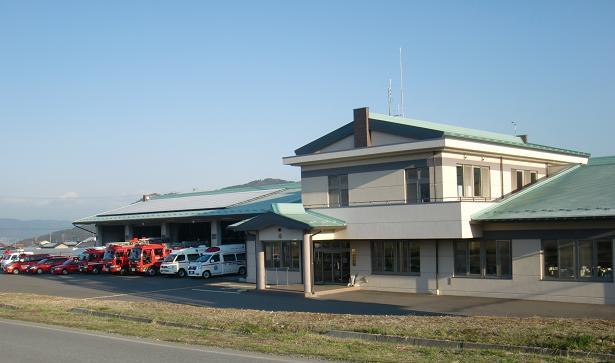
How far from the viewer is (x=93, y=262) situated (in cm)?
5112

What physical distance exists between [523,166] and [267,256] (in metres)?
15.3

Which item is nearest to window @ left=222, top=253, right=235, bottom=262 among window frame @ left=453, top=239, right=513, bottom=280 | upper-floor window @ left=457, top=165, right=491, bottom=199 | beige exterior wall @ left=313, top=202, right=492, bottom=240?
beige exterior wall @ left=313, top=202, right=492, bottom=240

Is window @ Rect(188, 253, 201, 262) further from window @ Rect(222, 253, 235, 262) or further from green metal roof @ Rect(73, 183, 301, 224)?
green metal roof @ Rect(73, 183, 301, 224)

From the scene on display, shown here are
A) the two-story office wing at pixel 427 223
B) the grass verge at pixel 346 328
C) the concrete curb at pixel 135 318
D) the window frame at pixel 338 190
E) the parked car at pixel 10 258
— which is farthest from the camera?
the parked car at pixel 10 258

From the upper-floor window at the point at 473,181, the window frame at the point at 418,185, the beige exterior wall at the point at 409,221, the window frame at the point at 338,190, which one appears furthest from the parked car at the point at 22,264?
the upper-floor window at the point at 473,181

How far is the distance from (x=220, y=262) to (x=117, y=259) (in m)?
9.02

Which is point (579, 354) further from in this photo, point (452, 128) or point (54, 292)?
point (54, 292)

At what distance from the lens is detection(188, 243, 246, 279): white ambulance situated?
146ft

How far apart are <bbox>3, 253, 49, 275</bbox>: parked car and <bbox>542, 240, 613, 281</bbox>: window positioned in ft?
136

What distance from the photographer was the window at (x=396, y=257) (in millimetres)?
33125

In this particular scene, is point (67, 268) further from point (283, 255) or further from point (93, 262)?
point (283, 255)

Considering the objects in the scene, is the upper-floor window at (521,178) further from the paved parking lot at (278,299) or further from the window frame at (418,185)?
the paved parking lot at (278,299)

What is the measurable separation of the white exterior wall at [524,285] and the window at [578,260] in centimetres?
29

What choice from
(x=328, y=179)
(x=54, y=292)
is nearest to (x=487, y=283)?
(x=328, y=179)
